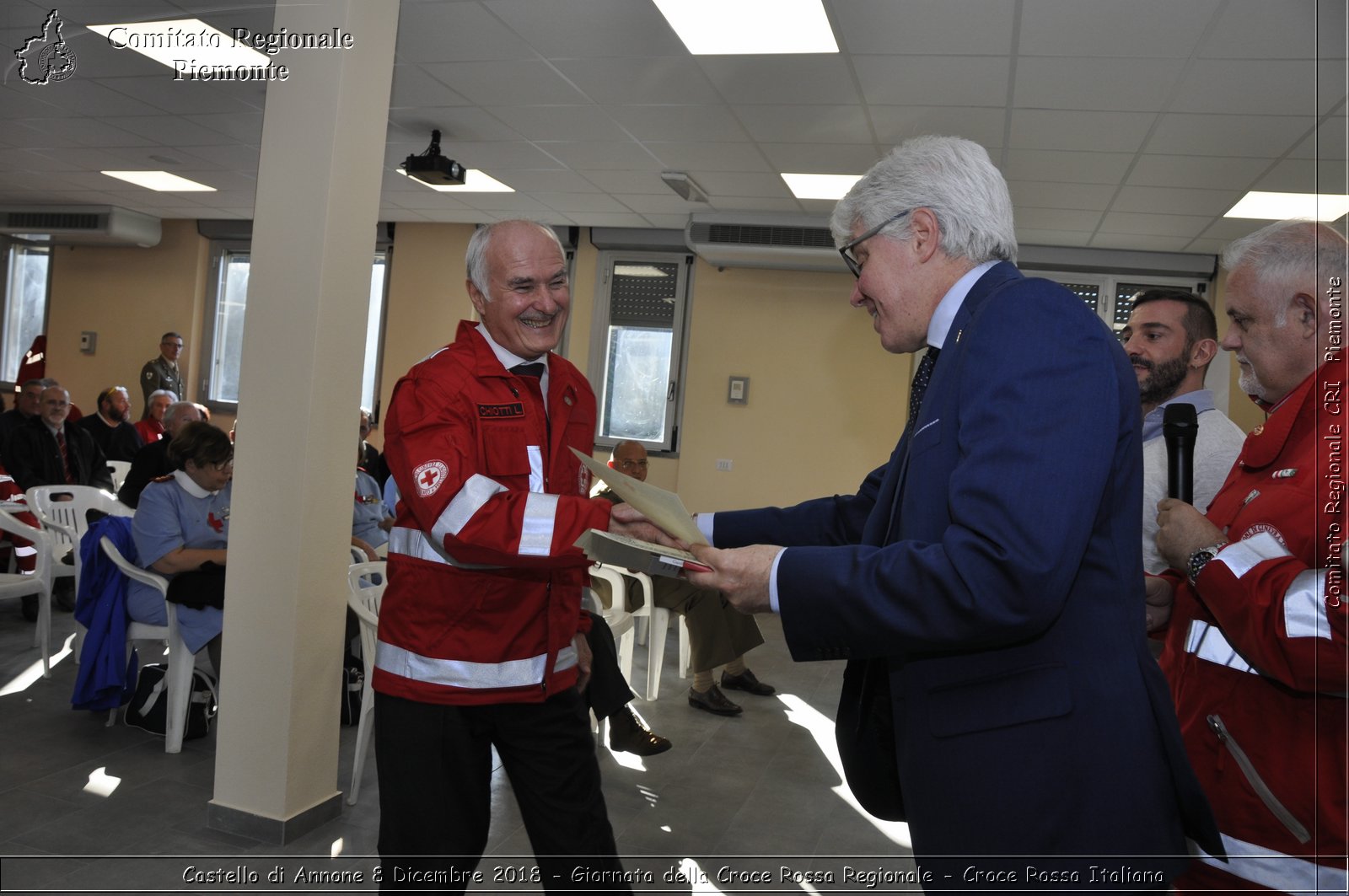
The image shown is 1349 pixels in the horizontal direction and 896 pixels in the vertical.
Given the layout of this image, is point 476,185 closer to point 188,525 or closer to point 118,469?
point 118,469

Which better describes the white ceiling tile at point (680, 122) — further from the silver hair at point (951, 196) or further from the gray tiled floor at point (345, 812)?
the silver hair at point (951, 196)

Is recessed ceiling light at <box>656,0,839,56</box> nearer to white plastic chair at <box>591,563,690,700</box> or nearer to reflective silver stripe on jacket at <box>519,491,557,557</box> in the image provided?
white plastic chair at <box>591,563,690,700</box>

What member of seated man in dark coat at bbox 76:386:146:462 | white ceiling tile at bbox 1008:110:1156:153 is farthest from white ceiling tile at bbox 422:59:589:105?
seated man in dark coat at bbox 76:386:146:462

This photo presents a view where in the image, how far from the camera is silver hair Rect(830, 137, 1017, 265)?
125 cm

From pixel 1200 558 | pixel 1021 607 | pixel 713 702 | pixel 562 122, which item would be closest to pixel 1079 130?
pixel 562 122

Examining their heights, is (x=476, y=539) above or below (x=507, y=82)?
below

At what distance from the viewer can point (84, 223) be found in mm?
9867

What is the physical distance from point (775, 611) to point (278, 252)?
89.9 inches

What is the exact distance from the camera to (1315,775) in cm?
128

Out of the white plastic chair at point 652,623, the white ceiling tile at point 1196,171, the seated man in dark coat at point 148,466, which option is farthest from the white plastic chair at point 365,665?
the white ceiling tile at point 1196,171

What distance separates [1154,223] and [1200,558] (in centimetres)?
644

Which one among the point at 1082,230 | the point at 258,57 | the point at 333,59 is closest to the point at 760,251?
the point at 1082,230

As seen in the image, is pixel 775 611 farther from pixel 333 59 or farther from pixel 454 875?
pixel 333 59

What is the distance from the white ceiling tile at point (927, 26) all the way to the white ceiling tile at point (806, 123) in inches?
33.7
